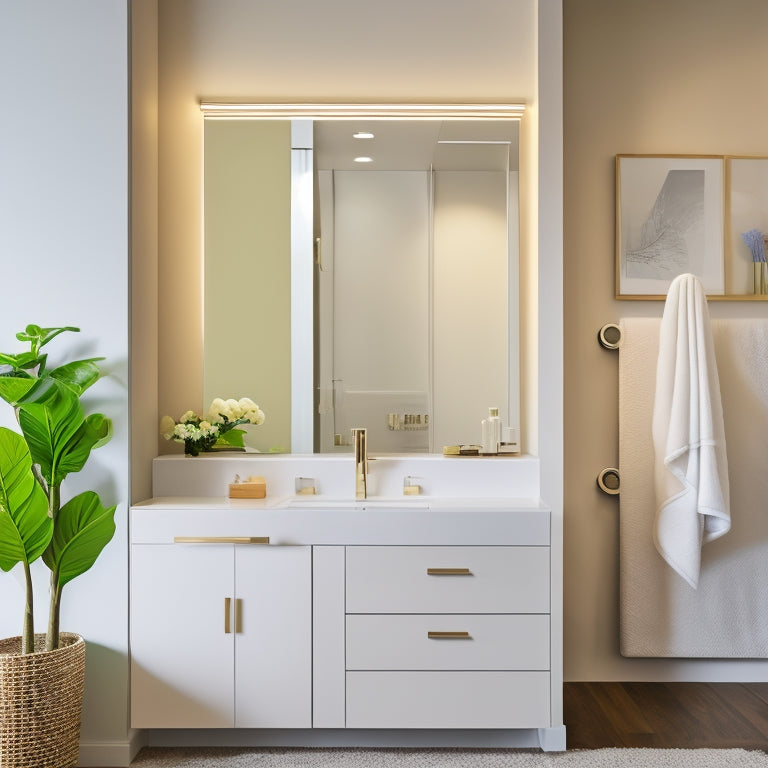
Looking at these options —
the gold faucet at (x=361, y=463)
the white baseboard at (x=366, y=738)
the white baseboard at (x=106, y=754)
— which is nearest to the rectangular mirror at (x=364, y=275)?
the gold faucet at (x=361, y=463)

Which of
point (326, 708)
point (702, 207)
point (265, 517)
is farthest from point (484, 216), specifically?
point (326, 708)

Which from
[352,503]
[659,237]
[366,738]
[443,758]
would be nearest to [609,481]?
[659,237]

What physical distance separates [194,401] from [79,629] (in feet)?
2.88

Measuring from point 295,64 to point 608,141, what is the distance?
1.24 metres

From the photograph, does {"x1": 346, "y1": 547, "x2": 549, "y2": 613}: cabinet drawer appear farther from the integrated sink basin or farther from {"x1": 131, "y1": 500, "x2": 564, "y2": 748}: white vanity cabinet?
the integrated sink basin

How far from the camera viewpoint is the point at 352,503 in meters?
2.53

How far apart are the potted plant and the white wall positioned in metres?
0.09

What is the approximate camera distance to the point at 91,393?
2424 mm

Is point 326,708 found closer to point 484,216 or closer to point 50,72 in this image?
point 484,216

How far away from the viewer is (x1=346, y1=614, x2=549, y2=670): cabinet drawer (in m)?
2.37

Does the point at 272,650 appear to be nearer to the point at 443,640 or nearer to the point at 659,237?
the point at 443,640

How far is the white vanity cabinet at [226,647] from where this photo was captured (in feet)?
7.77

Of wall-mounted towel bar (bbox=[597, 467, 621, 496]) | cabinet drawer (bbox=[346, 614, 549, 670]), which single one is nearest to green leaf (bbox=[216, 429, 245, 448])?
cabinet drawer (bbox=[346, 614, 549, 670])

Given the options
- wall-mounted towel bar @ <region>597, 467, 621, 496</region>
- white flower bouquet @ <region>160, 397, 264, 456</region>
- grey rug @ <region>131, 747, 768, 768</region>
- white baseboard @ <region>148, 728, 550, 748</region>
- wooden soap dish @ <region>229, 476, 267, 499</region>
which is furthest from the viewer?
wall-mounted towel bar @ <region>597, 467, 621, 496</region>
